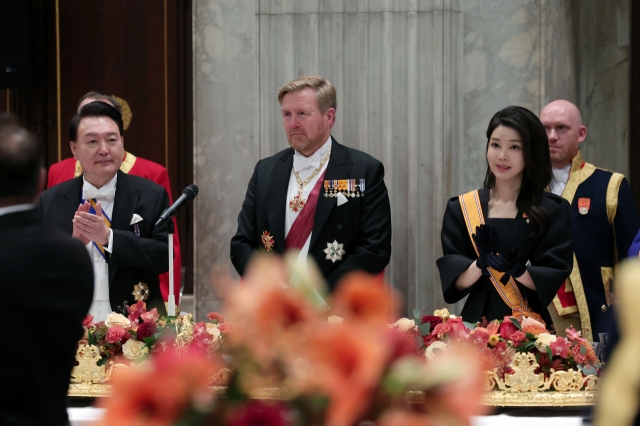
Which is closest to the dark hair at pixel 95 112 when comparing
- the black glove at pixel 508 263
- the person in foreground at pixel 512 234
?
the person in foreground at pixel 512 234

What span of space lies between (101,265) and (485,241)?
177 centimetres

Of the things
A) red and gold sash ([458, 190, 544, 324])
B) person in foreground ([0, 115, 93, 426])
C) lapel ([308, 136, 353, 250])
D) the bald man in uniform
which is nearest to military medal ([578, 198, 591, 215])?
the bald man in uniform

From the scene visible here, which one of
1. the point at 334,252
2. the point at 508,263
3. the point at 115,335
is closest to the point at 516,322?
the point at 508,263

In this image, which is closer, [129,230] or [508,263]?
[508,263]

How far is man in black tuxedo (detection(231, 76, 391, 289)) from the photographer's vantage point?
14.9ft

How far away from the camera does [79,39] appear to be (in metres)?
6.71

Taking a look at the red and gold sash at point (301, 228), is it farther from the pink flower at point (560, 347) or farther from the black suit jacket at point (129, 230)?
the pink flower at point (560, 347)

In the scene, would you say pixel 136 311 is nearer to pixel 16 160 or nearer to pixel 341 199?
pixel 341 199

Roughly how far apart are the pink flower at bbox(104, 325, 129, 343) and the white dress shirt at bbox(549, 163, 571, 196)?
8.50 feet

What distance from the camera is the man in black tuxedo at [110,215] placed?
A: 4.31 metres

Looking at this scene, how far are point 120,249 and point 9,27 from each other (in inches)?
109

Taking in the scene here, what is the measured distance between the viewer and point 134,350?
137 inches

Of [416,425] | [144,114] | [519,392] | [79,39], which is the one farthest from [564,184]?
[416,425]

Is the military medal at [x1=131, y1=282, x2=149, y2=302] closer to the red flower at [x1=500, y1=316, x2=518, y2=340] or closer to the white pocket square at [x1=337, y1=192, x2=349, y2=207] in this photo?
the white pocket square at [x1=337, y1=192, x2=349, y2=207]
